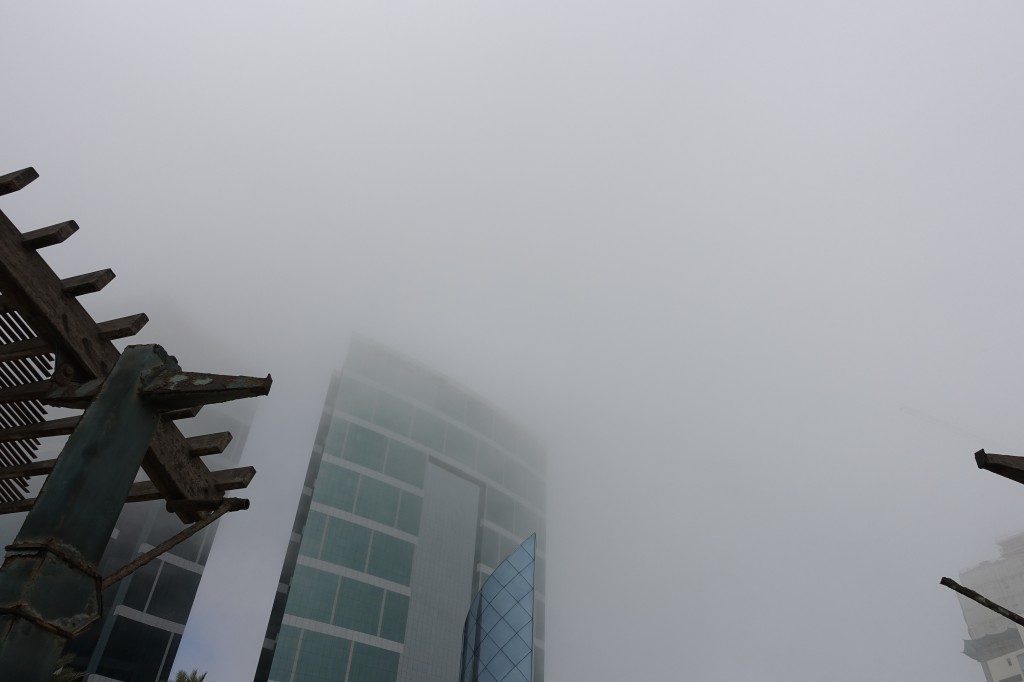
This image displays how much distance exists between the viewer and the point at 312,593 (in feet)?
194

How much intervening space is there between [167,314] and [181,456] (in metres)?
95.7

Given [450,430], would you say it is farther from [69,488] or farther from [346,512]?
[69,488]

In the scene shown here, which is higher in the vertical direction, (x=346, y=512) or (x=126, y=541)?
(x=346, y=512)

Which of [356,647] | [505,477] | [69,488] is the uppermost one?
[505,477]

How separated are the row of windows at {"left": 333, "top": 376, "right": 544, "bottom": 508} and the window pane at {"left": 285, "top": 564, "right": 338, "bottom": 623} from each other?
1313cm

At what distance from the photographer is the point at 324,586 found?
2361 inches

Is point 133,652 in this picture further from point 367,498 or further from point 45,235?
point 45,235

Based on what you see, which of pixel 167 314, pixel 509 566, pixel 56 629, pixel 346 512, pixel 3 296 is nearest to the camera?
pixel 56 629

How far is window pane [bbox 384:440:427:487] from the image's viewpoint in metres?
72.4

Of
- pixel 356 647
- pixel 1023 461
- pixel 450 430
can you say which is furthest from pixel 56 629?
pixel 450 430

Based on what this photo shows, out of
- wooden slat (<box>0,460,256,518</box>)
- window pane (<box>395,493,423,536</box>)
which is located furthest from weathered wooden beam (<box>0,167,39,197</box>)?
window pane (<box>395,493,423,536</box>)

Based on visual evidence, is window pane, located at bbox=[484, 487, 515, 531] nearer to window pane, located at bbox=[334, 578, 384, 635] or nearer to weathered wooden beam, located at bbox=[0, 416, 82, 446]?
window pane, located at bbox=[334, 578, 384, 635]

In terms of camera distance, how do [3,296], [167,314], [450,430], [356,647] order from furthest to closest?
[167,314], [450,430], [356,647], [3,296]

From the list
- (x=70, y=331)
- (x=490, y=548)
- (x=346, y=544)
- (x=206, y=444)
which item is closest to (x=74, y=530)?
(x=206, y=444)
